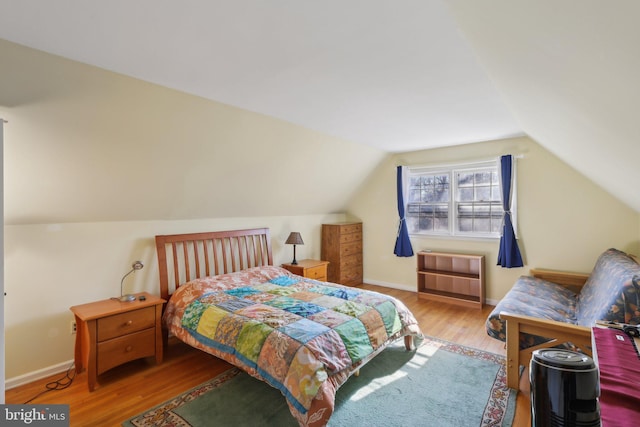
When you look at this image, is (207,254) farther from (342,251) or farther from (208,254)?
(342,251)

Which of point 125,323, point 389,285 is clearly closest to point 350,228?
point 389,285

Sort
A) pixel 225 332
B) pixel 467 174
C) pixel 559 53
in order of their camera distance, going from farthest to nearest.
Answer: pixel 467 174
pixel 225 332
pixel 559 53

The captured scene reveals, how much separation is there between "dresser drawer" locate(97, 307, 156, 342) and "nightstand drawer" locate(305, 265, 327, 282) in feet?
6.49

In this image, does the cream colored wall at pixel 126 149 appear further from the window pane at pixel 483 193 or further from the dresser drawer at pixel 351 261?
the window pane at pixel 483 193

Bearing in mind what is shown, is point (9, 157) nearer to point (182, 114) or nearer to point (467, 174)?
point (182, 114)

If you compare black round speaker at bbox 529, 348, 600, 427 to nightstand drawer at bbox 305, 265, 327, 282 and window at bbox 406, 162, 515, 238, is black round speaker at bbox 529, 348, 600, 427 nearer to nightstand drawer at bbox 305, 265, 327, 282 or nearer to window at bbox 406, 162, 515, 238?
nightstand drawer at bbox 305, 265, 327, 282

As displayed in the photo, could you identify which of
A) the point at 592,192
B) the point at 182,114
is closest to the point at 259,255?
the point at 182,114

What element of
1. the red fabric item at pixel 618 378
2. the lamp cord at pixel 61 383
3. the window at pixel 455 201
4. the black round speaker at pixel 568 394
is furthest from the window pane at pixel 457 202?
the lamp cord at pixel 61 383

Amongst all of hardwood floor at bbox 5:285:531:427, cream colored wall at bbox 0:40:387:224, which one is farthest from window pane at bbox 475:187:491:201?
cream colored wall at bbox 0:40:387:224

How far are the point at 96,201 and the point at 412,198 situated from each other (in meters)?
4.13

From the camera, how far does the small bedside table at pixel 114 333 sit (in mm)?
2367

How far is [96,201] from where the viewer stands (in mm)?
2697

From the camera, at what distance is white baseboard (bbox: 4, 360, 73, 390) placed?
2.40m

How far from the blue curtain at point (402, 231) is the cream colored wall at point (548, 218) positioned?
137mm
